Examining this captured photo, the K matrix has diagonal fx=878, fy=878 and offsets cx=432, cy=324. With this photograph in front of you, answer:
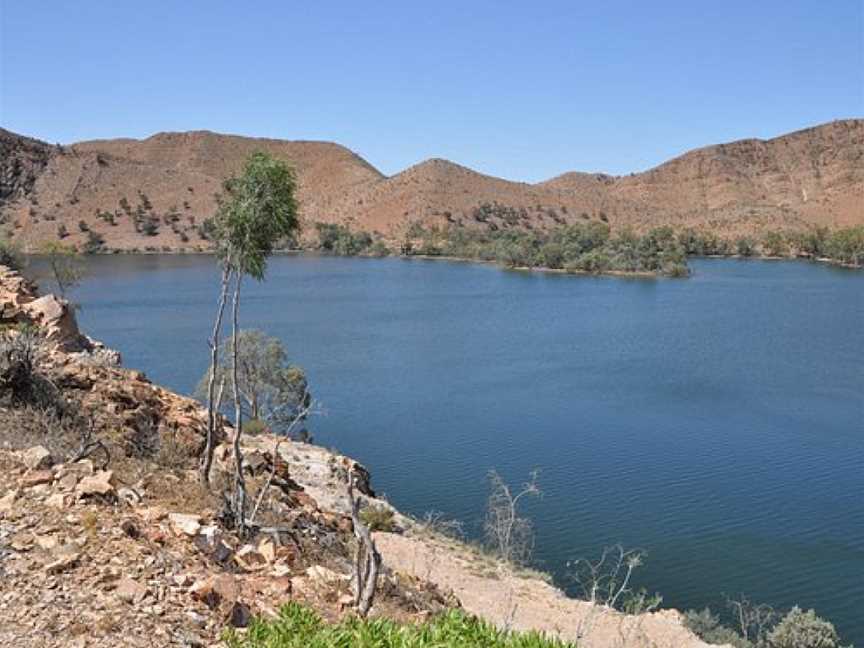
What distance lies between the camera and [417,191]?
152625mm

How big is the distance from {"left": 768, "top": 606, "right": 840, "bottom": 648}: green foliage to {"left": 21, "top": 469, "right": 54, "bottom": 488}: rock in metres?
13.9

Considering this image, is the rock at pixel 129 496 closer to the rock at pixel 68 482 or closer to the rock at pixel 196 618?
the rock at pixel 68 482

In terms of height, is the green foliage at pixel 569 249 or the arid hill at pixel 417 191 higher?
the arid hill at pixel 417 191

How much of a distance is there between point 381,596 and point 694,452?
22289 mm

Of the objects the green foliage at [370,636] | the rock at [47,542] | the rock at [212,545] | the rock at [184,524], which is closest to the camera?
the green foliage at [370,636]

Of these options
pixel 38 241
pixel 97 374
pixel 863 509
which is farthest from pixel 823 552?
pixel 38 241

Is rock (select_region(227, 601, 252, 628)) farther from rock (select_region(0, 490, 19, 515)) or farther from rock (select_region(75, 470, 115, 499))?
rock (select_region(0, 490, 19, 515))

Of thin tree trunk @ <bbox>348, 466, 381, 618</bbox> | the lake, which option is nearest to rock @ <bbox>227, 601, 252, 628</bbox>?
thin tree trunk @ <bbox>348, 466, 381, 618</bbox>

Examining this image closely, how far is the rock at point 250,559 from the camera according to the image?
8867 mm

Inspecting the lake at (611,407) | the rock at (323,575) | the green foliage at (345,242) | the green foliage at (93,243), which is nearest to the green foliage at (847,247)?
the lake at (611,407)

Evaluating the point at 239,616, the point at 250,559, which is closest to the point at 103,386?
the point at 250,559

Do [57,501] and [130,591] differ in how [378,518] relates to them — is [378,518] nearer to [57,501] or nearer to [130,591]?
[57,501]

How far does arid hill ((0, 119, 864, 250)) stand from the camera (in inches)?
5231

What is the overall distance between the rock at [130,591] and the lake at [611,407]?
590 inches
